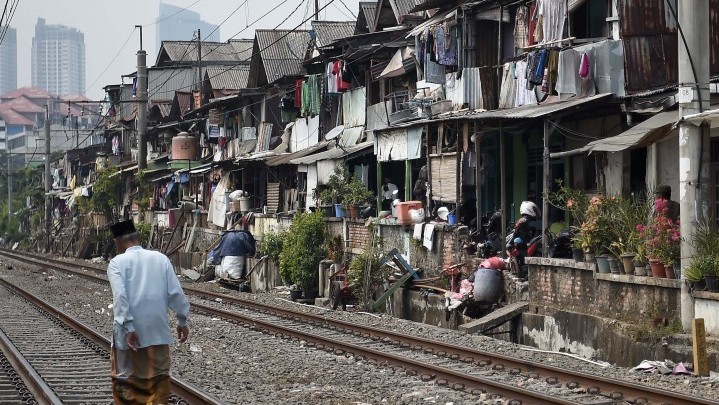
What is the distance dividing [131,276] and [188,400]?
3.41 metres

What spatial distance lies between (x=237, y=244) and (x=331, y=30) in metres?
10.0

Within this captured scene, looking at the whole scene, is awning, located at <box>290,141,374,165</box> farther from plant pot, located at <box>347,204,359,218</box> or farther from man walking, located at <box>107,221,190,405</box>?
man walking, located at <box>107,221,190,405</box>

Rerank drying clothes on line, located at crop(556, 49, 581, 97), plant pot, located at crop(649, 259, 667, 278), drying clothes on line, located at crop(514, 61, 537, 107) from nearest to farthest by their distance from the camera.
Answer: plant pot, located at crop(649, 259, 667, 278), drying clothes on line, located at crop(556, 49, 581, 97), drying clothes on line, located at crop(514, 61, 537, 107)

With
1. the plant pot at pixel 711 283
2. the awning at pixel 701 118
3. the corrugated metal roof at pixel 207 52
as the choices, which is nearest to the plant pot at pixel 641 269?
the plant pot at pixel 711 283

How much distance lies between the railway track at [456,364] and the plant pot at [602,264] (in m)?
2.50

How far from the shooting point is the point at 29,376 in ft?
44.1

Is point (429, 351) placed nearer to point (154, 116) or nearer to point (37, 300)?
point (37, 300)

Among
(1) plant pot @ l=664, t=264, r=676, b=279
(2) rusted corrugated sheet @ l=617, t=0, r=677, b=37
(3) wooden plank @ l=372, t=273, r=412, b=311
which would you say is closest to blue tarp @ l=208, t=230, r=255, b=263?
(3) wooden plank @ l=372, t=273, r=412, b=311

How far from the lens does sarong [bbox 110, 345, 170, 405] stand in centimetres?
898

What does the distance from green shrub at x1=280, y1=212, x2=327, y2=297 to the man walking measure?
66.4ft

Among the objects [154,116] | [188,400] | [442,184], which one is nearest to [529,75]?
[442,184]

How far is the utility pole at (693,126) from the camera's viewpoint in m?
14.8

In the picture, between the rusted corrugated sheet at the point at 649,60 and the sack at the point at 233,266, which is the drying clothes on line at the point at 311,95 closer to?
the sack at the point at 233,266

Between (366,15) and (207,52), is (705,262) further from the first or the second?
(207,52)
